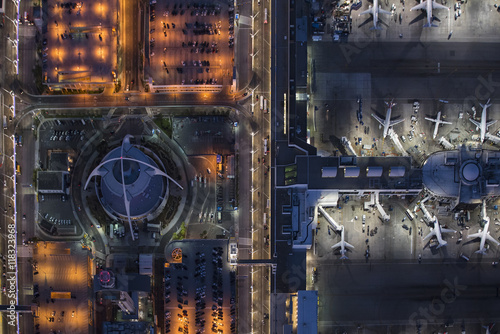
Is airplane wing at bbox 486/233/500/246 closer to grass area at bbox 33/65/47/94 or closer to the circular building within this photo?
the circular building

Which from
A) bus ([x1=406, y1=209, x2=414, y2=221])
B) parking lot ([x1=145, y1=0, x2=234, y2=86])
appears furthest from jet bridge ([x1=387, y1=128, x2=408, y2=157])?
parking lot ([x1=145, y1=0, x2=234, y2=86])

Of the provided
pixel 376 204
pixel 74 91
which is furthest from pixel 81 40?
pixel 376 204

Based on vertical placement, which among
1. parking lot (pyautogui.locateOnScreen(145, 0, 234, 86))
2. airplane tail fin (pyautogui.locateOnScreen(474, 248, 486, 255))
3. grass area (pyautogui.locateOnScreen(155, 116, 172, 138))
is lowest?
airplane tail fin (pyautogui.locateOnScreen(474, 248, 486, 255))

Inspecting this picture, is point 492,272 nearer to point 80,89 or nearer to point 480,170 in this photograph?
point 480,170

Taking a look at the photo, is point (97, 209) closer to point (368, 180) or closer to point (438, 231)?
point (368, 180)

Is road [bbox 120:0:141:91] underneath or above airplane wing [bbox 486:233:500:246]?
above

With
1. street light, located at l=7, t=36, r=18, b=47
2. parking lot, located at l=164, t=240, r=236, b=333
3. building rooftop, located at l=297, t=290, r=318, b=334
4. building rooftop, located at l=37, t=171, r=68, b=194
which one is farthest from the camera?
street light, located at l=7, t=36, r=18, b=47

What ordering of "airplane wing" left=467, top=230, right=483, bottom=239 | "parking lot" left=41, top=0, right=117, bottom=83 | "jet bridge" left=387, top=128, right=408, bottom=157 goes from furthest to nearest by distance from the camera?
"jet bridge" left=387, top=128, right=408, bottom=157 → "airplane wing" left=467, top=230, right=483, bottom=239 → "parking lot" left=41, top=0, right=117, bottom=83
